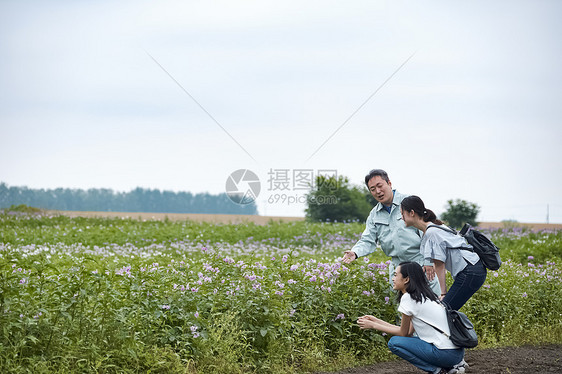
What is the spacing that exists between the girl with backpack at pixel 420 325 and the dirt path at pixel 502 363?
0.68 m

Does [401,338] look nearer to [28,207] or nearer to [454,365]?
[454,365]

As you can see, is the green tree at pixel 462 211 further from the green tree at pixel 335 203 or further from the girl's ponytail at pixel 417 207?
the girl's ponytail at pixel 417 207

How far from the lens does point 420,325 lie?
4742 millimetres

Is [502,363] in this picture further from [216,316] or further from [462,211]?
[462,211]

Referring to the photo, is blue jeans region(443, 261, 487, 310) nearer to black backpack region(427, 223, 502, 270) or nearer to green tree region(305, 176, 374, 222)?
black backpack region(427, 223, 502, 270)

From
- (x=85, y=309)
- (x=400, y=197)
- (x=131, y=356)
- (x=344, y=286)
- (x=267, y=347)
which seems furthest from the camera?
(x=344, y=286)

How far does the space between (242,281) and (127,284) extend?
45.4 inches

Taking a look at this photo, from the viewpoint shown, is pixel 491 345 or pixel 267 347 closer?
pixel 267 347

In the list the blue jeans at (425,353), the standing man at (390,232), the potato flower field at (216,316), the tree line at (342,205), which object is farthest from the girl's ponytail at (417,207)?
the tree line at (342,205)

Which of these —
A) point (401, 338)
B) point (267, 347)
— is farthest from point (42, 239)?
point (401, 338)

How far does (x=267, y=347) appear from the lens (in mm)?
5340

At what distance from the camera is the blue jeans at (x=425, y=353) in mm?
4723

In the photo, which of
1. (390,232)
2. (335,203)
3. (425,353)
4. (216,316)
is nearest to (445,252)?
(390,232)

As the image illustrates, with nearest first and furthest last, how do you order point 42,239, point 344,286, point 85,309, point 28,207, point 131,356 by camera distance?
point 131,356 < point 85,309 < point 344,286 < point 42,239 < point 28,207
